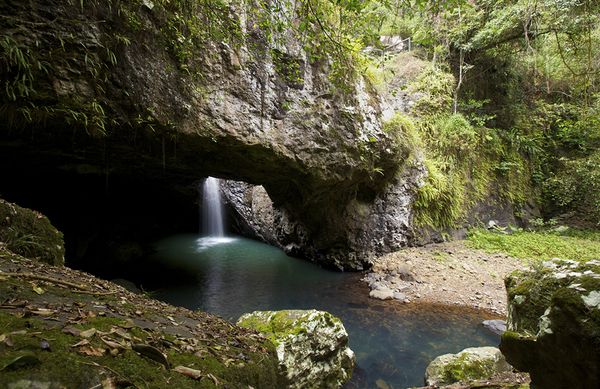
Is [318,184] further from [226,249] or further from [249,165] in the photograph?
[226,249]

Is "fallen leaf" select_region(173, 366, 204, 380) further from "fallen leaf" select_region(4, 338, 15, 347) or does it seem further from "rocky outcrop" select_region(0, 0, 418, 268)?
"rocky outcrop" select_region(0, 0, 418, 268)

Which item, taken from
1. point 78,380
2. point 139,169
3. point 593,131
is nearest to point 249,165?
point 139,169

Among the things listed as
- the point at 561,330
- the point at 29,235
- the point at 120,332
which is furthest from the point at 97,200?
the point at 561,330

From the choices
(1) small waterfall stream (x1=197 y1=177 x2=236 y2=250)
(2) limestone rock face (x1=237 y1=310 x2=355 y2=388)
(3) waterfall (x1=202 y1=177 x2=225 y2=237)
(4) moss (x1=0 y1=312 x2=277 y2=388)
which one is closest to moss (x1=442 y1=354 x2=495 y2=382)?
(2) limestone rock face (x1=237 y1=310 x2=355 y2=388)

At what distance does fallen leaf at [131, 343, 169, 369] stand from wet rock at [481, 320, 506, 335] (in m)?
6.71

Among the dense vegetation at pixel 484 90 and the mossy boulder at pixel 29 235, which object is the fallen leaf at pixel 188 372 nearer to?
the mossy boulder at pixel 29 235

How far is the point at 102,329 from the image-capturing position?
5.08ft

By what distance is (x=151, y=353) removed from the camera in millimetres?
1478

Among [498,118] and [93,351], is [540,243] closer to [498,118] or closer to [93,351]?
[498,118]

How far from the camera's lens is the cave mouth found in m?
7.69

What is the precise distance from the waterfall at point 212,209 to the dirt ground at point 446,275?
964cm

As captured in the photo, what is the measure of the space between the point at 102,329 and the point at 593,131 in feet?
52.3

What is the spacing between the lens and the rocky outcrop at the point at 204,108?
14.1 ft

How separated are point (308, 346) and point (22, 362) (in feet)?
11.5
